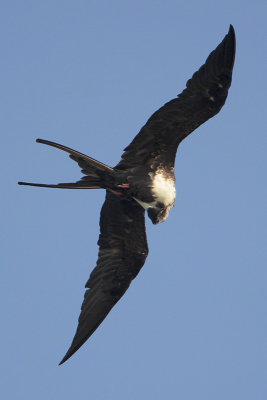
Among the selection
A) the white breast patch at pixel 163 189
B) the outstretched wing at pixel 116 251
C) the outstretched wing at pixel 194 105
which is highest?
the outstretched wing at pixel 194 105

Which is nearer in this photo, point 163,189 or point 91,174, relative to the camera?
point 91,174

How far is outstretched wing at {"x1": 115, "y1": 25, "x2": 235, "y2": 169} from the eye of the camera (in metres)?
8.45

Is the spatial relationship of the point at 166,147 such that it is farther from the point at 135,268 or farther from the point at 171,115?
the point at 135,268

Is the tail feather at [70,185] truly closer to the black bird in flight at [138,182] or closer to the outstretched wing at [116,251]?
the black bird in flight at [138,182]

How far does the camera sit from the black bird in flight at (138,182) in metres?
8.53

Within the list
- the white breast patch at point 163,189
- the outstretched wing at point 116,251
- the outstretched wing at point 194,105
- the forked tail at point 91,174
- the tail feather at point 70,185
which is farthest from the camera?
the outstretched wing at point 116,251

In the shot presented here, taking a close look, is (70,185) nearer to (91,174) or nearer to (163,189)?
(91,174)

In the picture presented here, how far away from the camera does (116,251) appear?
9.52 m

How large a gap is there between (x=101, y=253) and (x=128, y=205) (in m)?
0.72

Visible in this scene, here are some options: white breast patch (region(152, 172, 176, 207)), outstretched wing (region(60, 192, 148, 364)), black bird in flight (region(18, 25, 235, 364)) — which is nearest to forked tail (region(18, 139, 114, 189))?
black bird in flight (region(18, 25, 235, 364))

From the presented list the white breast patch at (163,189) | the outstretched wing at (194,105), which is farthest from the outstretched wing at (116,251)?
the outstretched wing at (194,105)

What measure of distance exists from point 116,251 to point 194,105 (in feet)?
7.26

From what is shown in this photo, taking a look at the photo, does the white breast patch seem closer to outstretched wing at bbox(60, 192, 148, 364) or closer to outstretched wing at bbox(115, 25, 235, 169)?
outstretched wing at bbox(115, 25, 235, 169)

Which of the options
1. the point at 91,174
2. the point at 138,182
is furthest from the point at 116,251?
the point at 91,174
